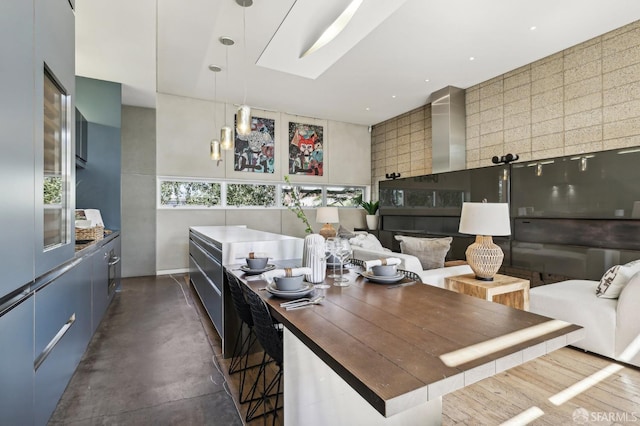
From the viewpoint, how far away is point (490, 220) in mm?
2605

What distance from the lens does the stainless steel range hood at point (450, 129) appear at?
5.56 m

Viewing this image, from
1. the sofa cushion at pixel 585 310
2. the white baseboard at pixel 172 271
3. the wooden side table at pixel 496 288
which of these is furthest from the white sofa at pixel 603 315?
the white baseboard at pixel 172 271

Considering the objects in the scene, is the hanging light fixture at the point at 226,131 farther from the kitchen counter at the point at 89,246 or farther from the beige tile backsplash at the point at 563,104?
the beige tile backsplash at the point at 563,104

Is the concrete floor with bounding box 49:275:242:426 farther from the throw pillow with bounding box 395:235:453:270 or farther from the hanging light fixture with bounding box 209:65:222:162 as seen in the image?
the throw pillow with bounding box 395:235:453:270

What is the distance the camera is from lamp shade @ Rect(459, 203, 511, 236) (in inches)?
102

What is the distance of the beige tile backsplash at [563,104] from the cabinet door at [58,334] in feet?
18.3

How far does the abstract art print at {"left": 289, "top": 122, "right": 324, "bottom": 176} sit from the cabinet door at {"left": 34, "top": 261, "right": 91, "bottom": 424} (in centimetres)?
500

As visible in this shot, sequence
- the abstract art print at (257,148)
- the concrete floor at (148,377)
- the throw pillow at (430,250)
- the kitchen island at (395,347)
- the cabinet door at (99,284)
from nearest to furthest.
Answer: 1. the kitchen island at (395,347)
2. the concrete floor at (148,377)
3. the cabinet door at (99,284)
4. the throw pillow at (430,250)
5. the abstract art print at (257,148)

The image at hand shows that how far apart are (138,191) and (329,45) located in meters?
4.19

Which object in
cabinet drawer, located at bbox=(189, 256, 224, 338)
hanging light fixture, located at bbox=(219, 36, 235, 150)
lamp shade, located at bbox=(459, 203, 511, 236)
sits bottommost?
cabinet drawer, located at bbox=(189, 256, 224, 338)

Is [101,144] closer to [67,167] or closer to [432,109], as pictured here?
[67,167]

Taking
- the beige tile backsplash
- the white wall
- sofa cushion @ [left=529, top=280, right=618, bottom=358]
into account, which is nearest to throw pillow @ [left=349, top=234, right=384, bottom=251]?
sofa cushion @ [left=529, top=280, right=618, bottom=358]

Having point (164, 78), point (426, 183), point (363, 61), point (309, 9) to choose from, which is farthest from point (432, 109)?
point (164, 78)

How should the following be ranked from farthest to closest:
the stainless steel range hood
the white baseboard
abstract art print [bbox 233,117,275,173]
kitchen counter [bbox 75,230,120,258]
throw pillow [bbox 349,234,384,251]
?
abstract art print [bbox 233,117,275,173], the white baseboard, the stainless steel range hood, throw pillow [bbox 349,234,384,251], kitchen counter [bbox 75,230,120,258]
